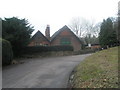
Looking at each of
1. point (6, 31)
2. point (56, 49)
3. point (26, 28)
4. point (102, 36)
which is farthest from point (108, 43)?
point (6, 31)

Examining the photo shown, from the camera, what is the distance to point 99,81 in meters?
6.43

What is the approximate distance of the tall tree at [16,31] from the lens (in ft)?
86.6

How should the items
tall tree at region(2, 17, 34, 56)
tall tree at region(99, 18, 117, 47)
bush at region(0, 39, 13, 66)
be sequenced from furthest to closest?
tall tree at region(99, 18, 117, 47) → tall tree at region(2, 17, 34, 56) → bush at region(0, 39, 13, 66)

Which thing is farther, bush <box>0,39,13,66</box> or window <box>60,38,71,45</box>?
window <box>60,38,71,45</box>

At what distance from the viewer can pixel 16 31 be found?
88.6ft

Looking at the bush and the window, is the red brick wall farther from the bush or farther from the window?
the bush

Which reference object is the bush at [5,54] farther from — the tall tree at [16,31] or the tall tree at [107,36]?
the tall tree at [107,36]

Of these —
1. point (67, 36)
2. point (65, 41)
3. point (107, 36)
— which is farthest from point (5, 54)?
point (67, 36)

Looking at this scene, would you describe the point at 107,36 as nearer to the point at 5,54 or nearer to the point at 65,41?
the point at 65,41

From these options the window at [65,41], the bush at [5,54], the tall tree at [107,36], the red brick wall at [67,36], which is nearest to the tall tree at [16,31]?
the bush at [5,54]

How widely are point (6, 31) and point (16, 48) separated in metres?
3.43

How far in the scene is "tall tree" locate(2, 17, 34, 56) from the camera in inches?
1039

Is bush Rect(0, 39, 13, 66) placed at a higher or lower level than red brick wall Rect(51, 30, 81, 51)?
lower

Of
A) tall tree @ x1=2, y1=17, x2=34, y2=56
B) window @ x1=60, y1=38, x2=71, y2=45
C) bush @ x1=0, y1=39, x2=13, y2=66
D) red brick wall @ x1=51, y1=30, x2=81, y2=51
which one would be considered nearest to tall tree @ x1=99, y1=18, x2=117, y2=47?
red brick wall @ x1=51, y1=30, x2=81, y2=51
